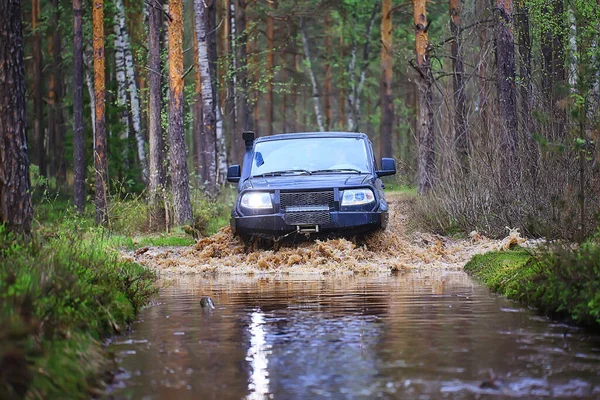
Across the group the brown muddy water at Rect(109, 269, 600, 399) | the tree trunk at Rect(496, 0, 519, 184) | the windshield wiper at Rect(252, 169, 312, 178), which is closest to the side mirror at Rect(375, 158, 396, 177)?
the windshield wiper at Rect(252, 169, 312, 178)

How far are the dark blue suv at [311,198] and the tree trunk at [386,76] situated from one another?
3004 cm

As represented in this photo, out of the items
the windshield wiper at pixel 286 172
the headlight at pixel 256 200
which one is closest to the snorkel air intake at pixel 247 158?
the windshield wiper at pixel 286 172

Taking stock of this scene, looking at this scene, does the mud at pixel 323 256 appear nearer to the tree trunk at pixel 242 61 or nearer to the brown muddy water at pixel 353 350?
the brown muddy water at pixel 353 350

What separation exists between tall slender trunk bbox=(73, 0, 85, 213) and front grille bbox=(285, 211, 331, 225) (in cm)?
1648

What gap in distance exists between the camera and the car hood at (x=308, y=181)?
16.2m

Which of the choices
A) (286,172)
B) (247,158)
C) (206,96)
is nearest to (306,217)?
(286,172)

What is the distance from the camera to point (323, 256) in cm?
1631

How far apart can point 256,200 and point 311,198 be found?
0.86m

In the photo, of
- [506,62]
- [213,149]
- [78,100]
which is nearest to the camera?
[506,62]

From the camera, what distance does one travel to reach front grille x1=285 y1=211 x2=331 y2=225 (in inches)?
634

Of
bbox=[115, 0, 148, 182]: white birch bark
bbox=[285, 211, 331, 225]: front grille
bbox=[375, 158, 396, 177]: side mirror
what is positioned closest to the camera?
bbox=[285, 211, 331, 225]: front grille

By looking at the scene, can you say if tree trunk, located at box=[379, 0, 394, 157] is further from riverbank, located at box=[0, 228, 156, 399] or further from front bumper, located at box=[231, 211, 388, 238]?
riverbank, located at box=[0, 228, 156, 399]

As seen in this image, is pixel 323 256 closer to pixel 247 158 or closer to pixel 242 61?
pixel 247 158

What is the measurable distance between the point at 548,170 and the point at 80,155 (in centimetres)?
1983
